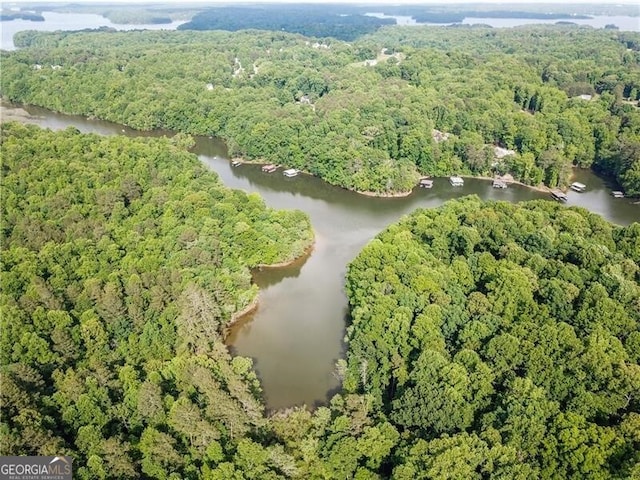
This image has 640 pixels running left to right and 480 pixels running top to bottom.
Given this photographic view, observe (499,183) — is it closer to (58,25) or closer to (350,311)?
(350,311)

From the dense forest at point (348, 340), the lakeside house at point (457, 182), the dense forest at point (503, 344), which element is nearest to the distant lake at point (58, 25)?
the lakeside house at point (457, 182)

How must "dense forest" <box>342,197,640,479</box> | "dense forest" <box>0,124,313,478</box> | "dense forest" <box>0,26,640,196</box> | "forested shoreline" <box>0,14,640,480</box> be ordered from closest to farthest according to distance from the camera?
"dense forest" <box>342,197,640,479</box> → "forested shoreline" <box>0,14,640,480</box> → "dense forest" <box>0,124,313,478</box> → "dense forest" <box>0,26,640,196</box>

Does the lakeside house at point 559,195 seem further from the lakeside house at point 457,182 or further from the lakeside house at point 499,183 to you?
the lakeside house at point 457,182

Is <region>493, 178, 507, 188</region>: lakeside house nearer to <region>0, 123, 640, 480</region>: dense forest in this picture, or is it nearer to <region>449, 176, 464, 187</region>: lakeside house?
<region>449, 176, 464, 187</region>: lakeside house

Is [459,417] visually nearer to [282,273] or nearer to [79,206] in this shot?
[282,273]

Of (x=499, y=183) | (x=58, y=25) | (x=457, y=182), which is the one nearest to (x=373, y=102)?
(x=457, y=182)

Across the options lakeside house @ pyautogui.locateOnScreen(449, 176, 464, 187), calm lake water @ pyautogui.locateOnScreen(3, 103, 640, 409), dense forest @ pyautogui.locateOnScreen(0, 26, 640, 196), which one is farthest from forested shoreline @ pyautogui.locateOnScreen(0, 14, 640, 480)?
lakeside house @ pyautogui.locateOnScreen(449, 176, 464, 187)
